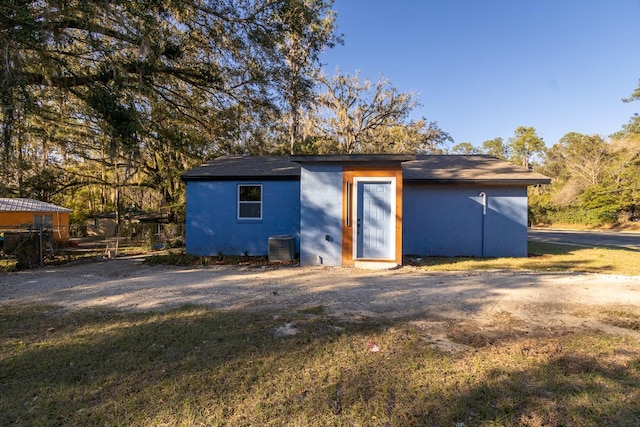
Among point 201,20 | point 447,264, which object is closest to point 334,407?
point 447,264

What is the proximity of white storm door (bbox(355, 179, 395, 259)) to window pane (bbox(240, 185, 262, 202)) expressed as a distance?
377 cm

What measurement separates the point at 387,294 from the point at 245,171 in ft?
23.3

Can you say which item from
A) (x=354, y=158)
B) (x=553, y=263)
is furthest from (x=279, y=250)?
(x=553, y=263)

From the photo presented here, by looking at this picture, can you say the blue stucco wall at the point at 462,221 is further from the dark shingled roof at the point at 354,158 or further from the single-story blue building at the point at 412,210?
the dark shingled roof at the point at 354,158

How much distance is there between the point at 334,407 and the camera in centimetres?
262

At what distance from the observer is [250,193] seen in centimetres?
1148

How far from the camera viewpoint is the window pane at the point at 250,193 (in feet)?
37.5

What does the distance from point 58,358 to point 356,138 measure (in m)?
24.1

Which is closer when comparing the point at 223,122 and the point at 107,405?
the point at 107,405

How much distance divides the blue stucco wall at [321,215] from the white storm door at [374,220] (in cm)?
53

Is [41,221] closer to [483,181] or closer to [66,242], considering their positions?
[66,242]

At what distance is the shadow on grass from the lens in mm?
2531

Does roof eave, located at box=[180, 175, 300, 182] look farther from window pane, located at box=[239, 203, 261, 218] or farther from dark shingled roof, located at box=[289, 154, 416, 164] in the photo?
dark shingled roof, located at box=[289, 154, 416, 164]

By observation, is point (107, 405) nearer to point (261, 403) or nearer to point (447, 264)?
point (261, 403)
